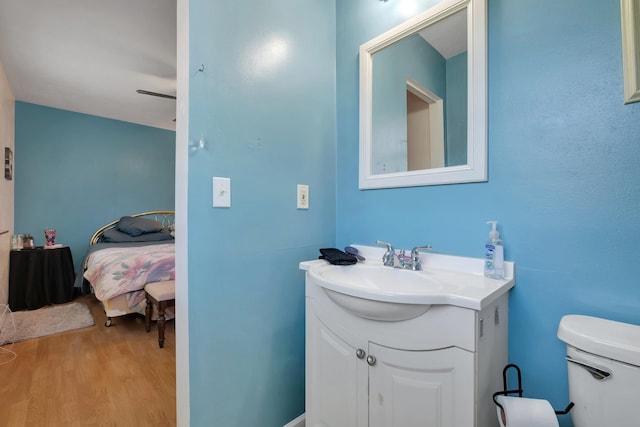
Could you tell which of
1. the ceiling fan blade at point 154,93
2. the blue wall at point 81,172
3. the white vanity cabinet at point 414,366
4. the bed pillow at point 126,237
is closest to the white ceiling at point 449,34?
the white vanity cabinet at point 414,366

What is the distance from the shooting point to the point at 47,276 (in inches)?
118

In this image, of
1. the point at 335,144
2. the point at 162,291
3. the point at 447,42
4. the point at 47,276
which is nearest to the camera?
the point at 447,42

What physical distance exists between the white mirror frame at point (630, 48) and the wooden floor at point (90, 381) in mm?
2221

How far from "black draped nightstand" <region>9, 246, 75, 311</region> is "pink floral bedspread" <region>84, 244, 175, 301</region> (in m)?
0.79

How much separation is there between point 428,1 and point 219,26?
2.81ft

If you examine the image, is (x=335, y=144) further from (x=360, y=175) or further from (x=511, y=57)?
(x=511, y=57)

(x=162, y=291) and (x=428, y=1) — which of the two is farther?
(x=162, y=291)

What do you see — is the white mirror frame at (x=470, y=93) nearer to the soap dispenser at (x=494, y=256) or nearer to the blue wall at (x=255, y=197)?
the soap dispenser at (x=494, y=256)

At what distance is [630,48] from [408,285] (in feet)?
3.03

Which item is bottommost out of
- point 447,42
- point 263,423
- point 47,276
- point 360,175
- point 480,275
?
point 263,423

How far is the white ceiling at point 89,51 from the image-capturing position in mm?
1876

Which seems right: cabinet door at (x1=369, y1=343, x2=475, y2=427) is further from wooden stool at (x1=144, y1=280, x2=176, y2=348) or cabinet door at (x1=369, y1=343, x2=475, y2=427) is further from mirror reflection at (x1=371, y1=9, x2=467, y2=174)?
wooden stool at (x1=144, y1=280, x2=176, y2=348)

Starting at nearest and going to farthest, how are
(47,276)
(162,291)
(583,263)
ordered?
(583,263) < (162,291) < (47,276)

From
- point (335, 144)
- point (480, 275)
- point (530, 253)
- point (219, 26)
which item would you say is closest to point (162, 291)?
point (335, 144)
